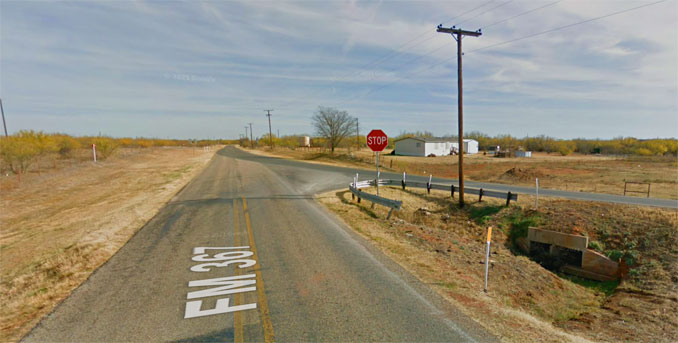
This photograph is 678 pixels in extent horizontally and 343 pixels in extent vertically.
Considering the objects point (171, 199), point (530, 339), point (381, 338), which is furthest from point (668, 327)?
point (171, 199)

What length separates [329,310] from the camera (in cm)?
530

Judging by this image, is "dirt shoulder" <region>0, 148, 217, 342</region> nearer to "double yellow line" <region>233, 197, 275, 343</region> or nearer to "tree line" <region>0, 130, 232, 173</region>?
"double yellow line" <region>233, 197, 275, 343</region>

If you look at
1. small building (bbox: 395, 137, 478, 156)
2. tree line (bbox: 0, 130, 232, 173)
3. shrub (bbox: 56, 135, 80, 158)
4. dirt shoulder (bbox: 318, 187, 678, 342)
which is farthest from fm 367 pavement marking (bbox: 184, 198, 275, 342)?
small building (bbox: 395, 137, 478, 156)

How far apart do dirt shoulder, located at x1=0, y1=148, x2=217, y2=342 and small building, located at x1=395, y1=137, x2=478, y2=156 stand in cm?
5063

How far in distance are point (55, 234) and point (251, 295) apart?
9695mm

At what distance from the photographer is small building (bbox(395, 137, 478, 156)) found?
209 feet

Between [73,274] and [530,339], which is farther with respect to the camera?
[73,274]

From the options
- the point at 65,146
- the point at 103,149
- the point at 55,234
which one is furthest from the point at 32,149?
the point at 55,234

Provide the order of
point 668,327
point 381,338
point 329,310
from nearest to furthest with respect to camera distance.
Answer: point 381,338, point 329,310, point 668,327

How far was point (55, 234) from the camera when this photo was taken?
10781 mm

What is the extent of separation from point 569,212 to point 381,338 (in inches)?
580

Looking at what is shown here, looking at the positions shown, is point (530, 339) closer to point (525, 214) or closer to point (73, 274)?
point (73, 274)

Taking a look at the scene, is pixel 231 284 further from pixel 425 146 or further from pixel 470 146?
pixel 470 146

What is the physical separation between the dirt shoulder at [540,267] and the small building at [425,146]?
46778mm
